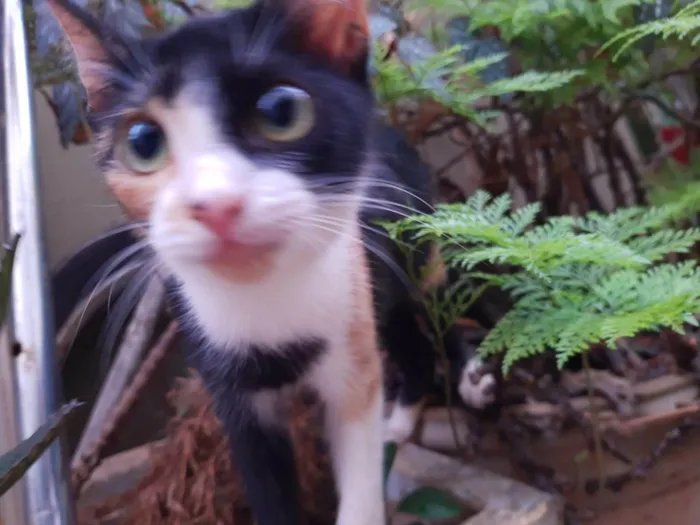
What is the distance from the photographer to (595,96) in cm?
89

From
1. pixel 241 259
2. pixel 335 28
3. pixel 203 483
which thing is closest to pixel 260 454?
pixel 203 483

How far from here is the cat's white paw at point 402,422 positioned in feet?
2.45

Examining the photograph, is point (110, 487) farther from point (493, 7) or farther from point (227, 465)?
point (493, 7)

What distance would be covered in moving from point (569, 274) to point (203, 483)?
404 millimetres

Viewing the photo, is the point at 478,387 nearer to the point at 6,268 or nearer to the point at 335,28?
the point at 335,28

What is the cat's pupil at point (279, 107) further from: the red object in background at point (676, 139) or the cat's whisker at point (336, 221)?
the red object in background at point (676, 139)

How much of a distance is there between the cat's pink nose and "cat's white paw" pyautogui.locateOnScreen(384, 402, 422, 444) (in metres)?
0.44

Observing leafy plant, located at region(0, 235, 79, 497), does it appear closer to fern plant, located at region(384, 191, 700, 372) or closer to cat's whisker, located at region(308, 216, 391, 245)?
cat's whisker, located at region(308, 216, 391, 245)

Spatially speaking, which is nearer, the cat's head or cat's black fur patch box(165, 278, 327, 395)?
the cat's head

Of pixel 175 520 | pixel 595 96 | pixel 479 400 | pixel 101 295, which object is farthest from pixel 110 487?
pixel 595 96

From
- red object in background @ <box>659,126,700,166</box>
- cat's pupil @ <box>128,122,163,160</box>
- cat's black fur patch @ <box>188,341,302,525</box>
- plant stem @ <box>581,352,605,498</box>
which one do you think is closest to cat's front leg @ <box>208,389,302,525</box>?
cat's black fur patch @ <box>188,341,302,525</box>

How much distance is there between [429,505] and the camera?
61 cm

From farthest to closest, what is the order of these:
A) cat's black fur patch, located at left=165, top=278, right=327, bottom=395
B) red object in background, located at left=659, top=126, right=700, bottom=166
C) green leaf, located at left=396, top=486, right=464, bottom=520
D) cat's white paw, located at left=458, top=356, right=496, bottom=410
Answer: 1. red object in background, located at left=659, top=126, right=700, bottom=166
2. cat's white paw, located at left=458, top=356, right=496, bottom=410
3. green leaf, located at left=396, top=486, right=464, bottom=520
4. cat's black fur patch, located at left=165, top=278, right=327, bottom=395

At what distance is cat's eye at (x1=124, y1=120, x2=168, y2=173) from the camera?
1.36 ft
